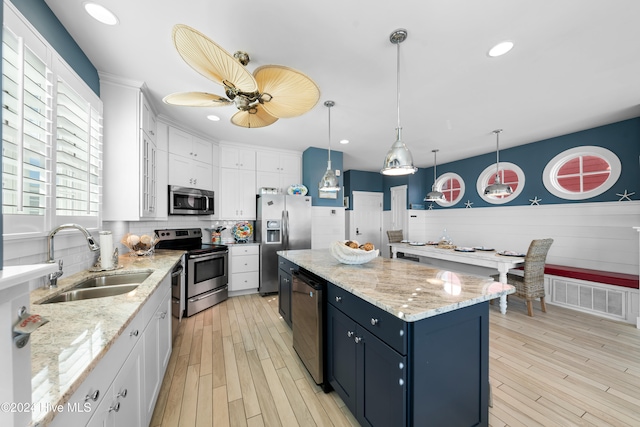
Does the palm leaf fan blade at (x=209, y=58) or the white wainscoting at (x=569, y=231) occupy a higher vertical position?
the palm leaf fan blade at (x=209, y=58)

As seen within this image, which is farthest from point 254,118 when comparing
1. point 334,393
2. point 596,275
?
point 596,275

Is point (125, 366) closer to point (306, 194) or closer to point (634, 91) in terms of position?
point (306, 194)

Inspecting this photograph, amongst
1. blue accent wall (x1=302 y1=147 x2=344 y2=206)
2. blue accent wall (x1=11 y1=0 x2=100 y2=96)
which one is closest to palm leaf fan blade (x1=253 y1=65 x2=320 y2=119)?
blue accent wall (x1=11 y1=0 x2=100 y2=96)

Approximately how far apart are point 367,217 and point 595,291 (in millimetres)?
4470

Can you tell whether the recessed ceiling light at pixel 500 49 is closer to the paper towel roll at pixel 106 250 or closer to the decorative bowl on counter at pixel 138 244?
the paper towel roll at pixel 106 250

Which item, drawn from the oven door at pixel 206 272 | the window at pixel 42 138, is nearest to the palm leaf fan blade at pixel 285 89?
the window at pixel 42 138

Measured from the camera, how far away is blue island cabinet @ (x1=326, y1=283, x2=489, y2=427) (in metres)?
1.17

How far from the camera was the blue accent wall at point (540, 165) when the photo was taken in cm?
339

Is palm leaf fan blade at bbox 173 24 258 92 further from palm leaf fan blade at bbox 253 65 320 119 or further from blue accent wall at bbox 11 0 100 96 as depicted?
blue accent wall at bbox 11 0 100 96

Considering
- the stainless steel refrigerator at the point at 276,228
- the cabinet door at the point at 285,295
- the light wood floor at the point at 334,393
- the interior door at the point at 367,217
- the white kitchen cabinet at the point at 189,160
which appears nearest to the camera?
the light wood floor at the point at 334,393

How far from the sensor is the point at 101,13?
1641mm

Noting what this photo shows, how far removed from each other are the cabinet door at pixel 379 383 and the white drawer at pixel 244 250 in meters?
3.05

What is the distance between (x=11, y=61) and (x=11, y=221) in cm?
84

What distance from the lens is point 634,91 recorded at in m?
2.63
